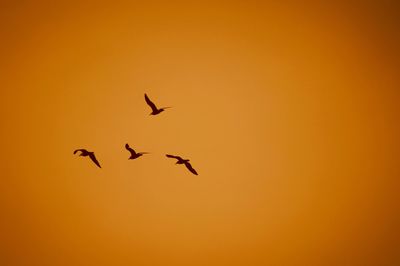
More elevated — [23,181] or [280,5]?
[280,5]

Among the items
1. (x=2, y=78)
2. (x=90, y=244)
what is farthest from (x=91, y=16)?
(x=90, y=244)

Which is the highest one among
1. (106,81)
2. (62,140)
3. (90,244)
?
(106,81)

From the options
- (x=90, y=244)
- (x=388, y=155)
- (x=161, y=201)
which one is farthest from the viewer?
(x=161, y=201)

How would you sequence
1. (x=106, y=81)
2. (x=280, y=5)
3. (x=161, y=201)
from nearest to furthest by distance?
(x=280, y=5) < (x=106, y=81) < (x=161, y=201)

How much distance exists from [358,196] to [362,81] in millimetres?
5336

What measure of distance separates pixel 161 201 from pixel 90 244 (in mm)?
10164

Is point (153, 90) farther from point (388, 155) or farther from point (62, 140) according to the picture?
point (388, 155)

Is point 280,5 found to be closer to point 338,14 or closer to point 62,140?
point 338,14

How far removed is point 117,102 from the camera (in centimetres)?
3403

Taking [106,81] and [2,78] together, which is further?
[106,81]

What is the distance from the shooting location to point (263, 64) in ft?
113

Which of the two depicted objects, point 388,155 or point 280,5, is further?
point 280,5

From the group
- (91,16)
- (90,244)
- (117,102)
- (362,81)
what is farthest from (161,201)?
(362,81)

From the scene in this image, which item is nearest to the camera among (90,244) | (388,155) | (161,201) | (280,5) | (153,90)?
(388,155)
